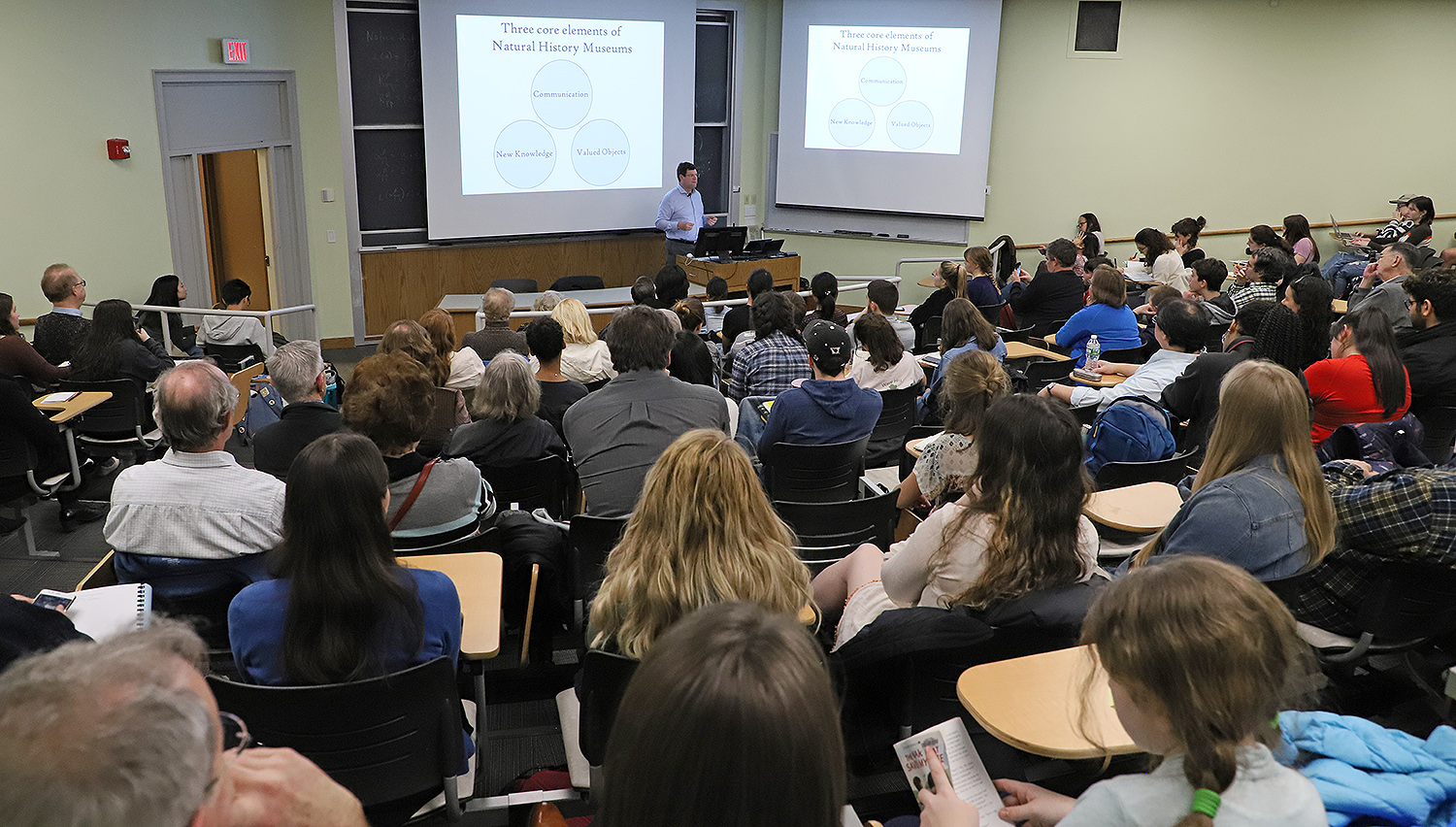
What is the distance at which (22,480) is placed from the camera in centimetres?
477

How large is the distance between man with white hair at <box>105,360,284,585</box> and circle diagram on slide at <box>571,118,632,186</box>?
→ 774 centimetres

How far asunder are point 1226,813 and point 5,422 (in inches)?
198

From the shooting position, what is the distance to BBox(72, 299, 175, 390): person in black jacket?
18.4ft

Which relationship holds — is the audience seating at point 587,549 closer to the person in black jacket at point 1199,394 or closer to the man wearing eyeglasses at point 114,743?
the man wearing eyeglasses at point 114,743

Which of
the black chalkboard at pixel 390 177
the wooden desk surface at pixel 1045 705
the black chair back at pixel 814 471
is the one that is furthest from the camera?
the black chalkboard at pixel 390 177

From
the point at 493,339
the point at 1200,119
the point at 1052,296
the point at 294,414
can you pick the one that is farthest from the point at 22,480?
the point at 1200,119

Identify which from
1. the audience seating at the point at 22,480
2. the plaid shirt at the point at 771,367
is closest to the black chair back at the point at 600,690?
the plaid shirt at the point at 771,367

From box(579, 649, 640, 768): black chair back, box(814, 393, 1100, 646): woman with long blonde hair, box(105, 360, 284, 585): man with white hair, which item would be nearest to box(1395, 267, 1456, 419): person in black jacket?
box(814, 393, 1100, 646): woman with long blonde hair

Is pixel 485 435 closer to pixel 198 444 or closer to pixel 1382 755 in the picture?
pixel 198 444

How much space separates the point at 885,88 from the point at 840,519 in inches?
342

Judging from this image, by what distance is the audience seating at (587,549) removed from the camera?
321 centimetres

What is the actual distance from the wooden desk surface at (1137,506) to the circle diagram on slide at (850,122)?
27.2 feet

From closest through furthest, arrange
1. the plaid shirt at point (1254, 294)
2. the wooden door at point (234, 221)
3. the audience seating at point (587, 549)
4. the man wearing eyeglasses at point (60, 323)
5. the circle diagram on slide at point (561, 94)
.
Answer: the audience seating at point (587, 549) < the man wearing eyeglasses at point (60, 323) < the plaid shirt at point (1254, 294) < the circle diagram on slide at point (561, 94) < the wooden door at point (234, 221)

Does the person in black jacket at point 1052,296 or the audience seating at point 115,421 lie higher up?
the person in black jacket at point 1052,296
